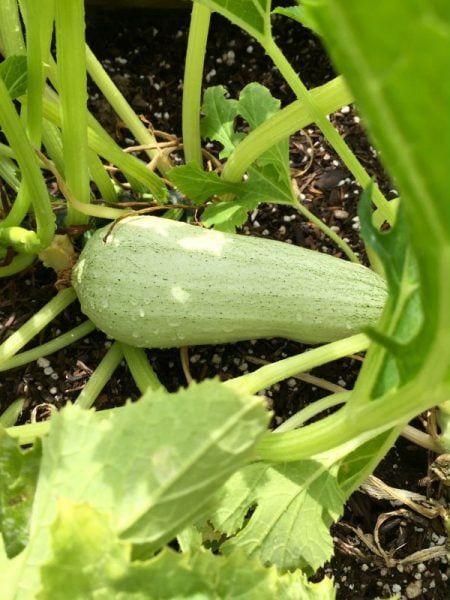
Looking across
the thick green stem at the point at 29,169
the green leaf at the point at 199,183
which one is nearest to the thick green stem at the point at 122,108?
the green leaf at the point at 199,183

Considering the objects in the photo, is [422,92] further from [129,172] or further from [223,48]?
[223,48]

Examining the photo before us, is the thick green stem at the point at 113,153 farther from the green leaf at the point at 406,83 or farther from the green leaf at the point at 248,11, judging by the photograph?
the green leaf at the point at 406,83

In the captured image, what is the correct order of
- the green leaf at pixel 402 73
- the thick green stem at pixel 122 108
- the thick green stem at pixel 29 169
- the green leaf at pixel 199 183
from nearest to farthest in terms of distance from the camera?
the green leaf at pixel 402 73 < the thick green stem at pixel 29 169 < the green leaf at pixel 199 183 < the thick green stem at pixel 122 108

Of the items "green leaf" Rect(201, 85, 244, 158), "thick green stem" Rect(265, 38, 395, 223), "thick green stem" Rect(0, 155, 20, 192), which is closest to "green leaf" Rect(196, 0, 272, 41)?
"thick green stem" Rect(265, 38, 395, 223)

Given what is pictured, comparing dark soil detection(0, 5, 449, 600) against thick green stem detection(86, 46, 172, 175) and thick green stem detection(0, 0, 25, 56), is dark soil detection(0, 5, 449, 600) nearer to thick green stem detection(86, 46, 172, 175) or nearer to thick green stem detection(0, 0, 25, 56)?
thick green stem detection(86, 46, 172, 175)

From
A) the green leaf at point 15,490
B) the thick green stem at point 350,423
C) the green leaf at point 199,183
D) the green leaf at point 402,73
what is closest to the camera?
the green leaf at point 402,73

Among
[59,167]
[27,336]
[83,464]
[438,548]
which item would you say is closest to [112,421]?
[83,464]

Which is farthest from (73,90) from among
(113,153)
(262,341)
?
(262,341)
